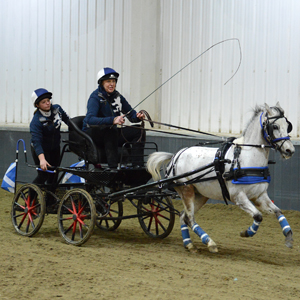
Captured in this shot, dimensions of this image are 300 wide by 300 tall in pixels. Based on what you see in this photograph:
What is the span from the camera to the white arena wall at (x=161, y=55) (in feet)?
25.8

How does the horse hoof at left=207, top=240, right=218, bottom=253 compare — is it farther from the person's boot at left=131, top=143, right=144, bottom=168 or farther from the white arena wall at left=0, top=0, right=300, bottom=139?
the white arena wall at left=0, top=0, right=300, bottom=139

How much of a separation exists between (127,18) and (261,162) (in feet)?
17.5

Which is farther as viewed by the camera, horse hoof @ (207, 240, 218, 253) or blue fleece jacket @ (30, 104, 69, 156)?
blue fleece jacket @ (30, 104, 69, 156)

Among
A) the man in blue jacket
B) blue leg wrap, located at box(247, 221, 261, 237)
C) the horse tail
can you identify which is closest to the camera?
blue leg wrap, located at box(247, 221, 261, 237)

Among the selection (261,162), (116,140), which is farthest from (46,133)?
(261,162)

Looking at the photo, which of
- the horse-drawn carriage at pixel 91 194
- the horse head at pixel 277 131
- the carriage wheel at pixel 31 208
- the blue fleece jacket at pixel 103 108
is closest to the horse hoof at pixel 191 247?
the horse-drawn carriage at pixel 91 194

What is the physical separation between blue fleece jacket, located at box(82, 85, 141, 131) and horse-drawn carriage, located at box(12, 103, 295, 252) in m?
0.23

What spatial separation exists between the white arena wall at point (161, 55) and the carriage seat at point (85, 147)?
315 centimetres

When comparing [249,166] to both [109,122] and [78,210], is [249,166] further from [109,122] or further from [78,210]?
[78,210]

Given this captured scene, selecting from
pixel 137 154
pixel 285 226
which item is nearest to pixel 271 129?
pixel 285 226

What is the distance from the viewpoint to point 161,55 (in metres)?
9.10

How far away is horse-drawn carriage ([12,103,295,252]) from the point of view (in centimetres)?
484

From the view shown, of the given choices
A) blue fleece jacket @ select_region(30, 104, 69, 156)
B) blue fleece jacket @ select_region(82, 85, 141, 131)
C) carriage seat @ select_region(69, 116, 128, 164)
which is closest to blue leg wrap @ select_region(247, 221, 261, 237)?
carriage seat @ select_region(69, 116, 128, 164)

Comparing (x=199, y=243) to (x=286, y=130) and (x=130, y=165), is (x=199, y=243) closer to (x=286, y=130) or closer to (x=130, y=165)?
(x=130, y=165)
